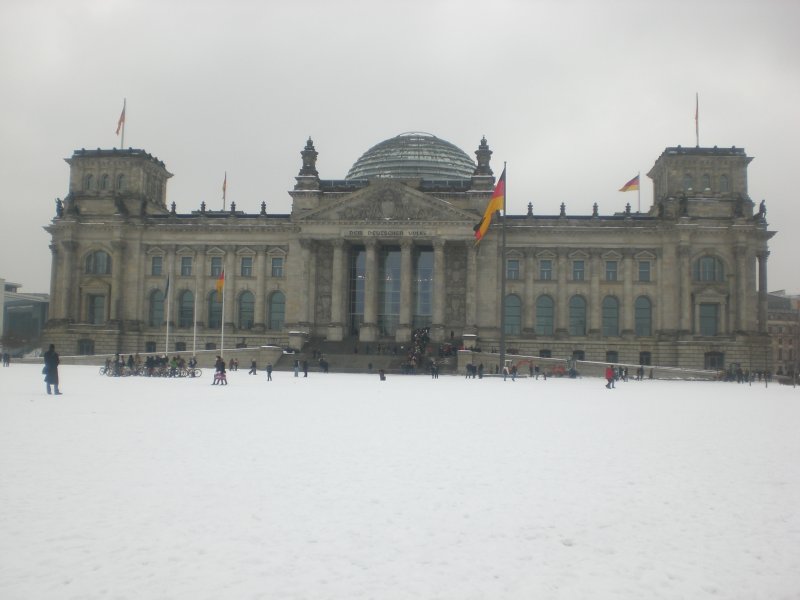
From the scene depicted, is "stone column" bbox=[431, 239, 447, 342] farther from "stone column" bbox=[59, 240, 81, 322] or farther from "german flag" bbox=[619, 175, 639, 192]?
"stone column" bbox=[59, 240, 81, 322]

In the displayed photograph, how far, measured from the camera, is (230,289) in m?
79.8

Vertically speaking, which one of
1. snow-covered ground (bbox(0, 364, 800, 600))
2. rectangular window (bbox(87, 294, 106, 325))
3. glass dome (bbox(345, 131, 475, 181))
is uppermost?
glass dome (bbox(345, 131, 475, 181))

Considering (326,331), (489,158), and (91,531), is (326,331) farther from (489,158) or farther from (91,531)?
Answer: (91,531)

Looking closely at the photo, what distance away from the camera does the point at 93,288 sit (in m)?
81.0

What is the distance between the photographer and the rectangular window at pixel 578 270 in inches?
3024

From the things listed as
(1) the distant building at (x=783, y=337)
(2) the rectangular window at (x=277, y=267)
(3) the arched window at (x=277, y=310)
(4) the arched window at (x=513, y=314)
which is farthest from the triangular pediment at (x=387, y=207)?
(1) the distant building at (x=783, y=337)

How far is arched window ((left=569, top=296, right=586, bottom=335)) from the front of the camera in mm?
76688

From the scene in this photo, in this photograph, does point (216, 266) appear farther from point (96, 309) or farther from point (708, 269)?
point (708, 269)

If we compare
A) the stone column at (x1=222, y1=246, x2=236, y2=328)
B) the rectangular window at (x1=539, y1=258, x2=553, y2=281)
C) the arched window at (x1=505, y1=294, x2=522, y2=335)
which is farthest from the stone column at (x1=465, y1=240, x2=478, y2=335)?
the stone column at (x1=222, y1=246, x2=236, y2=328)

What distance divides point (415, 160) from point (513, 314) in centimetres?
2399

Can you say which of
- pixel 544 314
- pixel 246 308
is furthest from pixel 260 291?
pixel 544 314

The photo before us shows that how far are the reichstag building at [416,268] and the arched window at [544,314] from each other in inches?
5.8

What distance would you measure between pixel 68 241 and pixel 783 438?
76942mm

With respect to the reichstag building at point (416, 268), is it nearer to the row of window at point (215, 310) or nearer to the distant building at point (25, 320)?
the row of window at point (215, 310)
